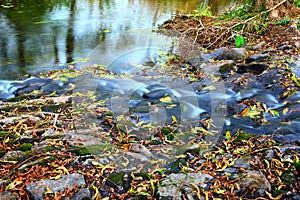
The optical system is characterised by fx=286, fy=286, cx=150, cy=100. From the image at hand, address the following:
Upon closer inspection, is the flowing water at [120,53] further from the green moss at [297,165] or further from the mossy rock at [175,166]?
the mossy rock at [175,166]

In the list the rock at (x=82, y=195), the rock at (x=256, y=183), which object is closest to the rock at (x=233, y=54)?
the rock at (x=256, y=183)

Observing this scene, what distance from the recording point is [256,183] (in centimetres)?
217

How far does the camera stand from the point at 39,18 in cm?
981

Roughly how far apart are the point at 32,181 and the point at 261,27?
6.17 m

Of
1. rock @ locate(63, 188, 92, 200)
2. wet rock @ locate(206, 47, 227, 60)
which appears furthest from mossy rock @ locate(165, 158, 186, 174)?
wet rock @ locate(206, 47, 227, 60)

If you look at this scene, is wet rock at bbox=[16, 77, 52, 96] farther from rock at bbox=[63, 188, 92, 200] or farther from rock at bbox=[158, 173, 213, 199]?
rock at bbox=[158, 173, 213, 199]

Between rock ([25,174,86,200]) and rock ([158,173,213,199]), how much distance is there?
63 cm

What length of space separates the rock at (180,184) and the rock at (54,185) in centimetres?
63

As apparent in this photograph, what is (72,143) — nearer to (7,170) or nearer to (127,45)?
(7,170)

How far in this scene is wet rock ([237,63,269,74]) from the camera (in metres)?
4.89

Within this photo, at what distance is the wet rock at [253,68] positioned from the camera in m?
4.89

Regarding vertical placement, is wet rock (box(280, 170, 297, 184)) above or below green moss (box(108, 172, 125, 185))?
above

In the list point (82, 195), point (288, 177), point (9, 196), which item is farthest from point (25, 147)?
point (288, 177)

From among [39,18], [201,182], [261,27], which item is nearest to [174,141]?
[201,182]
